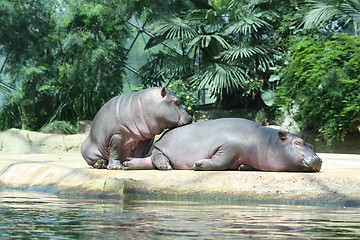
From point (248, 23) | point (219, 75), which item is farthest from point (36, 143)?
point (248, 23)

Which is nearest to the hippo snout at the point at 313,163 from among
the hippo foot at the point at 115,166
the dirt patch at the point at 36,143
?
the hippo foot at the point at 115,166

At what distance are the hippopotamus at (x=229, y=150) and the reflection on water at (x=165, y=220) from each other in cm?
99

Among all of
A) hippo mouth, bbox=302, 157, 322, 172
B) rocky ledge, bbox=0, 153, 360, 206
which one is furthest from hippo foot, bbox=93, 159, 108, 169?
hippo mouth, bbox=302, 157, 322, 172

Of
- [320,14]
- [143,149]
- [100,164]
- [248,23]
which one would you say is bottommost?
[100,164]

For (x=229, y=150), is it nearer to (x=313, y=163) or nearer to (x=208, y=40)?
(x=313, y=163)

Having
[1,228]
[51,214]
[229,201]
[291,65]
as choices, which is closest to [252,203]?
[229,201]

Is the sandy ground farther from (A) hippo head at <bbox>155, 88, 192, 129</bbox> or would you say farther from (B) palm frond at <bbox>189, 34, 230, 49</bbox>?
(B) palm frond at <bbox>189, 34, 230, 49</bbox>

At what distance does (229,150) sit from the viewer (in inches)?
227

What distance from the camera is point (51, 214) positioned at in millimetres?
3896

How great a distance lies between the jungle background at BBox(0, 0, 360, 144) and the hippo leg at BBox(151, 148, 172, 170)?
8205 mm

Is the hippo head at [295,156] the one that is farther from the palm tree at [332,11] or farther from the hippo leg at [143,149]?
the palm tree at [332,11]

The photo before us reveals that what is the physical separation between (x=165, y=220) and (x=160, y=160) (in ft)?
8.07

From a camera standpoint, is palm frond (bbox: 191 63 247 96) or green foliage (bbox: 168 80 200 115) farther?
green foliage (bbox: 168 80 200 115)

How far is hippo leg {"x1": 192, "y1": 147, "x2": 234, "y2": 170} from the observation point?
18.8 feet
